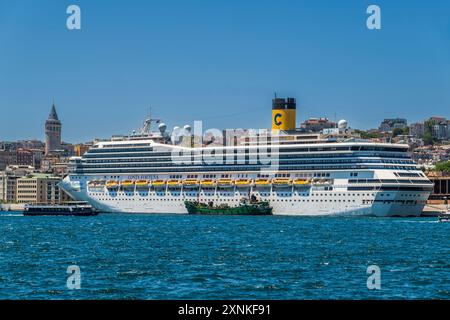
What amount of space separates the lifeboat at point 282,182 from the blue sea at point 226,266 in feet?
125

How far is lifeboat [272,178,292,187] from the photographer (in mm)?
90062

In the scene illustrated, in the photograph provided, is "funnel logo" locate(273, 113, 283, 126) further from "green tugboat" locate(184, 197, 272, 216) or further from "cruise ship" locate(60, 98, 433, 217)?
"green tugboat" locate(184, 197, 272, 216)

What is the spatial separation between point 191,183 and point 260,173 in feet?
25.8

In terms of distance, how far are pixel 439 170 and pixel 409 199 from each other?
51.1m

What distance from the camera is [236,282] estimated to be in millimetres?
25891

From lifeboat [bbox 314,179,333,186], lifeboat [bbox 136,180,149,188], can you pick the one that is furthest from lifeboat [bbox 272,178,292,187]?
lifeboat [bbox 136,180,149,188]

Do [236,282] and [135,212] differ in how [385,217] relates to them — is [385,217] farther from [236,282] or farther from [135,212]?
[236,282]

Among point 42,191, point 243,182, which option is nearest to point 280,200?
point 243,182

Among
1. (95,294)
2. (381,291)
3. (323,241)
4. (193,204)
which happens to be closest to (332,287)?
(381,291)

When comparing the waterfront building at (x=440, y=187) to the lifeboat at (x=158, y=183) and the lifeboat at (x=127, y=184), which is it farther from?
the lifeboat at (x=127, y=184)

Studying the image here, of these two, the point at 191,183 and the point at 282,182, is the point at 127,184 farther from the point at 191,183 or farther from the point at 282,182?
the point at 282,182

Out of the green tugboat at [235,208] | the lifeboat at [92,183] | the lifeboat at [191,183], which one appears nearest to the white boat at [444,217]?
the green tugboat at [235,208]

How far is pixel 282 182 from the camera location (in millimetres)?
90625

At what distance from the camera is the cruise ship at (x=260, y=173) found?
84938 mm
